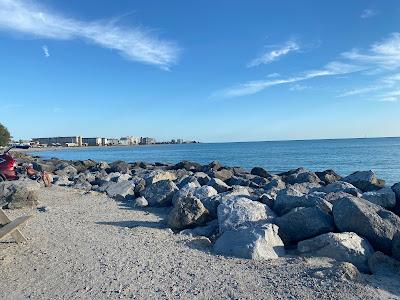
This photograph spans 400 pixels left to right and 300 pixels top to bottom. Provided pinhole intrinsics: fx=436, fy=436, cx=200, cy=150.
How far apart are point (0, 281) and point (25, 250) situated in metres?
1.42

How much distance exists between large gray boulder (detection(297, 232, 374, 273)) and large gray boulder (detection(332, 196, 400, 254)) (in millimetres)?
314

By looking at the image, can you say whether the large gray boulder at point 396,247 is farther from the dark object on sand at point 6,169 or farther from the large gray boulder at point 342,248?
the dark object on sand at point 6,169

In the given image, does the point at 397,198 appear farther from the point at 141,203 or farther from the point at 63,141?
the point at 63,141

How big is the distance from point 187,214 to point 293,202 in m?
2.39

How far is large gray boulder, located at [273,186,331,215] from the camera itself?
9297 mm

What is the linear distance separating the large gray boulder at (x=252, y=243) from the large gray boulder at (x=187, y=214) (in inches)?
71.6

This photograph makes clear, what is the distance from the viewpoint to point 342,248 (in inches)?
283

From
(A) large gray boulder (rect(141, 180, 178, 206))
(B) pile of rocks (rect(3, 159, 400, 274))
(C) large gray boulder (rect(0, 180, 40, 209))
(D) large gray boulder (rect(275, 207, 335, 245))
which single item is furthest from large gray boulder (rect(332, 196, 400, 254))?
(C) large gray boulder (rect(0, 180, 40, 209))

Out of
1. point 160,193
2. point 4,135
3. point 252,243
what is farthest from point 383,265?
point 4,135

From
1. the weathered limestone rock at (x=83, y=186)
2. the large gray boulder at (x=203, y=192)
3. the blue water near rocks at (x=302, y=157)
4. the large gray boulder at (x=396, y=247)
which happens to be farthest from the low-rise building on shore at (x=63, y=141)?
the large gray boulder at (x=396, y=247)

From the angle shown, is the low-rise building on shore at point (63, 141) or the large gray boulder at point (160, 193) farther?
the low-rise building on shore at point (63, 141)

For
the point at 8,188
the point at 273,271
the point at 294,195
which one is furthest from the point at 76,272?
the point at 8,188

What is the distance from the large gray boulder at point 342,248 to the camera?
7051 mm

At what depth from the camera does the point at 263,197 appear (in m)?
11.0
